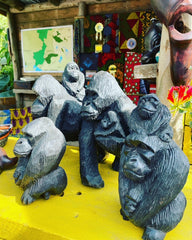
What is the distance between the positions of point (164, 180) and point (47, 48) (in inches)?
89.9

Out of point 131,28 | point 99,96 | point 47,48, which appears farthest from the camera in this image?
point 47,48

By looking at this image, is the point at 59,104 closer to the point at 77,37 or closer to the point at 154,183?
the point at 154,183

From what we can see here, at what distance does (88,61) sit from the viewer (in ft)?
7.04

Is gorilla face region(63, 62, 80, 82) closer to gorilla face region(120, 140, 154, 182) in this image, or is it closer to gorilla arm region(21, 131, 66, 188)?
gorilla arm region(21, 131, 66, 188)

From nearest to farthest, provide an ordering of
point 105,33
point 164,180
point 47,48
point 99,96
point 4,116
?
point 164,180
point 99,96
point 105,33
point 47,48
point 4,116

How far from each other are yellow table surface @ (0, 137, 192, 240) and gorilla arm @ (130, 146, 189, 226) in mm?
102

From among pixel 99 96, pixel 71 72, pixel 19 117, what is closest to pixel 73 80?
pixel 71 72

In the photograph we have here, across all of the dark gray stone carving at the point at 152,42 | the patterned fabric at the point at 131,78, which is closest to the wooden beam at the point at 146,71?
the dark gray stone carving at the point at 152,42

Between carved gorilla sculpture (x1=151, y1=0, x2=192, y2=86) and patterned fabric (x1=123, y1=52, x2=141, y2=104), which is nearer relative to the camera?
carved gorilla sculpture (x1=151, y1=0, x2=192, y2=86)

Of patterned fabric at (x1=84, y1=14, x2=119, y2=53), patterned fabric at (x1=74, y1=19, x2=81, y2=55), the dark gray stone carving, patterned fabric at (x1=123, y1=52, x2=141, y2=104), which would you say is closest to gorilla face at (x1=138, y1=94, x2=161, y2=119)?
the dark gray stone carving

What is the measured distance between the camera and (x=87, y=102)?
76 centimetres

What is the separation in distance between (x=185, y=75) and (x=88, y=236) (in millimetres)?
735

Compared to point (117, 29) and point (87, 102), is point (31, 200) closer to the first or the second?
point (87, 102)

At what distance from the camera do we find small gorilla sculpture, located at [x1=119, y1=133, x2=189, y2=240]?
493 mm
